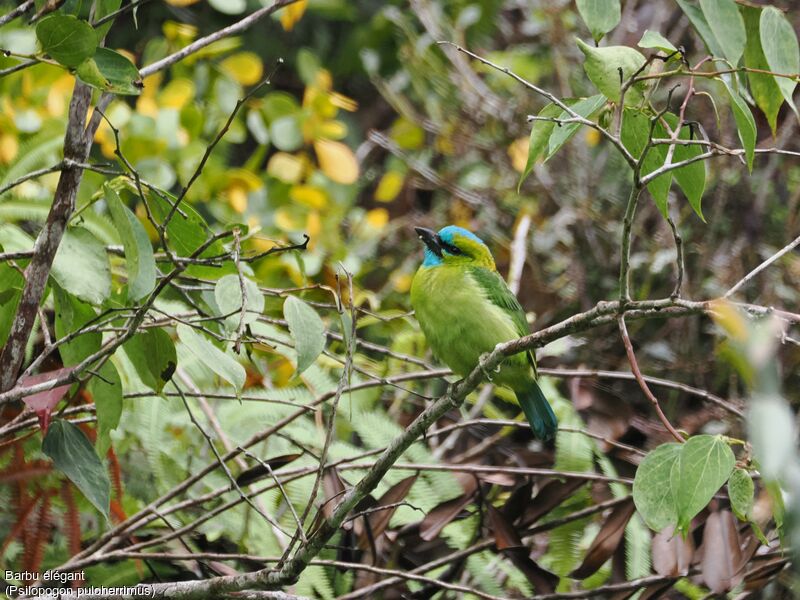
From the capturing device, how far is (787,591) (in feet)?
9.81

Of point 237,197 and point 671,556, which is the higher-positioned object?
point 237,197

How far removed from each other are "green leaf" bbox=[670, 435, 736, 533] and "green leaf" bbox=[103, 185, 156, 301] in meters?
0.98

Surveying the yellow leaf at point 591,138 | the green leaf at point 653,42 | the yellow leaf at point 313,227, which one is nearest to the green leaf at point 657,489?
the green leaf at point 653,42

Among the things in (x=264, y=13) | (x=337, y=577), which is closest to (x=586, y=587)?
(x=337, y=577)

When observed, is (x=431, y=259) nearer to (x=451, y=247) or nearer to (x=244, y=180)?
(x=451, y=247)

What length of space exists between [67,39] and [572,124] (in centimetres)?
90

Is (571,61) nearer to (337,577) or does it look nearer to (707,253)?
(707,253)

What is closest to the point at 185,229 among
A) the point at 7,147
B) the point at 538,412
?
the point at 538,412

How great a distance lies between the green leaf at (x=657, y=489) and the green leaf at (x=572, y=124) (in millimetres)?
555

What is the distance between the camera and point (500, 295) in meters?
3.31

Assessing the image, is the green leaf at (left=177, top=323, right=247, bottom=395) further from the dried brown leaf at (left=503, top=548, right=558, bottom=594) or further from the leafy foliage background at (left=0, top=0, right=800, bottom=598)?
the dried brown leaf at (left=503, top=548, right=558, bottom=594)

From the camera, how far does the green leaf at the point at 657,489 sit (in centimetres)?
170

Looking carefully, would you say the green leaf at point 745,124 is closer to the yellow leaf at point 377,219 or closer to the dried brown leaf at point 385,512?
the dried brown leaf at point 385,512

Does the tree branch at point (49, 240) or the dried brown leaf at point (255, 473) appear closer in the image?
the tree branch at point (49, 240)
